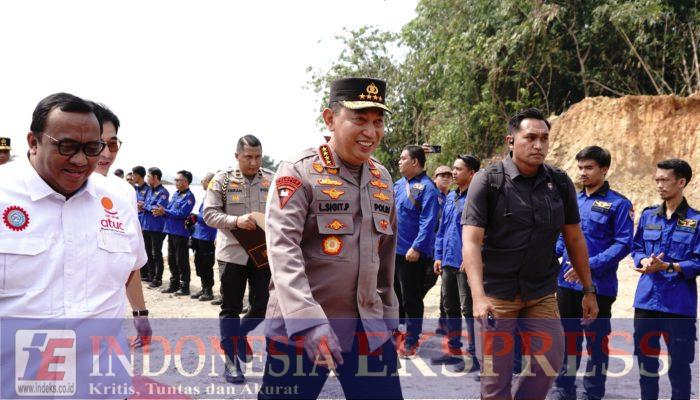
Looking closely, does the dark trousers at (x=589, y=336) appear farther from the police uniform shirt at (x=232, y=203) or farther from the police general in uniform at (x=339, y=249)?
the police uniform shirt at (x=232, y=203)

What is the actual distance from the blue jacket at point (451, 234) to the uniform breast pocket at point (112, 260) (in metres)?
4.04

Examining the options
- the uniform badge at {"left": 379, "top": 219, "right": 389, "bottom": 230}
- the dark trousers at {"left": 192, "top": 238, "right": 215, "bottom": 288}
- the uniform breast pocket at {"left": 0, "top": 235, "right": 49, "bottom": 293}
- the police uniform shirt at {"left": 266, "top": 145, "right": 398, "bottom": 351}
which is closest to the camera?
the uniform breast pocket at {"left": 0, "top": 235, "right": 49, "bottom": 293}

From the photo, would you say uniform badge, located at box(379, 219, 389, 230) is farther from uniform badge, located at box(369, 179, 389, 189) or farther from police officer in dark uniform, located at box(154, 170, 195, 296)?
police officer in dark uniform, located at box(154, 170, 195, 296)

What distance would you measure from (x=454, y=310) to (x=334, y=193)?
12.8 feet

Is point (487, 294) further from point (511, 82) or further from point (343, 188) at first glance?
point (511, 82)

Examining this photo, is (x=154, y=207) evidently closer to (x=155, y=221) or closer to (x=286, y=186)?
(x=155, y=221)

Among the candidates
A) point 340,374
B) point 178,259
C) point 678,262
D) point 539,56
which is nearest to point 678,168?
point 678,262

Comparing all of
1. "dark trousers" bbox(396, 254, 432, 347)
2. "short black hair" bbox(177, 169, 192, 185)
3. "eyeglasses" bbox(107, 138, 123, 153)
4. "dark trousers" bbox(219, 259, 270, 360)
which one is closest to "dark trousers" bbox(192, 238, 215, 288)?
"short black hair" bbox(177, 169, 192, 185)

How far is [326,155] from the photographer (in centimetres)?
299

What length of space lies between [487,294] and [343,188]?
1.50m

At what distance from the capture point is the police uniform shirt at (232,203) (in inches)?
212

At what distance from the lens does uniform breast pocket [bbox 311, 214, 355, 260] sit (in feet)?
9.30

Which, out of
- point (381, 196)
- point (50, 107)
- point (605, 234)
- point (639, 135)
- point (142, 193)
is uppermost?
point (639, 135)

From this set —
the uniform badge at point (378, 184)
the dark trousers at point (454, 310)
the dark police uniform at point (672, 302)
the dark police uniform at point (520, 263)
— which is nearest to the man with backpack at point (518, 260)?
the dark police uniform at point (520, 263)
